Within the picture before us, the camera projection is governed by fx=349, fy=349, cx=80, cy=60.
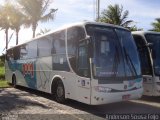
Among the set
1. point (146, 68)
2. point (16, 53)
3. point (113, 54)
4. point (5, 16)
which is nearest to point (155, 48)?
point (146, 68)

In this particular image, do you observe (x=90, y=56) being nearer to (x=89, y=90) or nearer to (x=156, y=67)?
(x=89, y=90)

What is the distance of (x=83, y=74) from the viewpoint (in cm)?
1157

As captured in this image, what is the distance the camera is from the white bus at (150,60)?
13.6 m

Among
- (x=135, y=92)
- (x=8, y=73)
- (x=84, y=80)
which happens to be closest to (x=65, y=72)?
(x=84, y=80)

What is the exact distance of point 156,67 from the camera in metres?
13.7

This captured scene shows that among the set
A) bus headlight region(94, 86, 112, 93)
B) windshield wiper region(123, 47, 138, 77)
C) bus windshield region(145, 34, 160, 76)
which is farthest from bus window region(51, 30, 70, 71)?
bus windshield region(145, 34, 160, 76)

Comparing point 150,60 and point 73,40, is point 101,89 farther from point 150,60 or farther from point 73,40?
point 150,60

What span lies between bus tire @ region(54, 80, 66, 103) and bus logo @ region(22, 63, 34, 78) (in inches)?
158

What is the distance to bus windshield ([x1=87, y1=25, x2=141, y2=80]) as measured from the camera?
11257mm

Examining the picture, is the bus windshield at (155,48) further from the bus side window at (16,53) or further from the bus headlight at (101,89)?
the bus side window at (16,53)

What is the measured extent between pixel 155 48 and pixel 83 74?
400 centimetres

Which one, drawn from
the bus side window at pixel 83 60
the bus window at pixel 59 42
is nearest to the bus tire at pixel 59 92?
the bus window at pixel 59 42

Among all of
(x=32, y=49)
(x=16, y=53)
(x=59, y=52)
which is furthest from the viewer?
(x=16, y=53)

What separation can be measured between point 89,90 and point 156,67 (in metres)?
3.74
